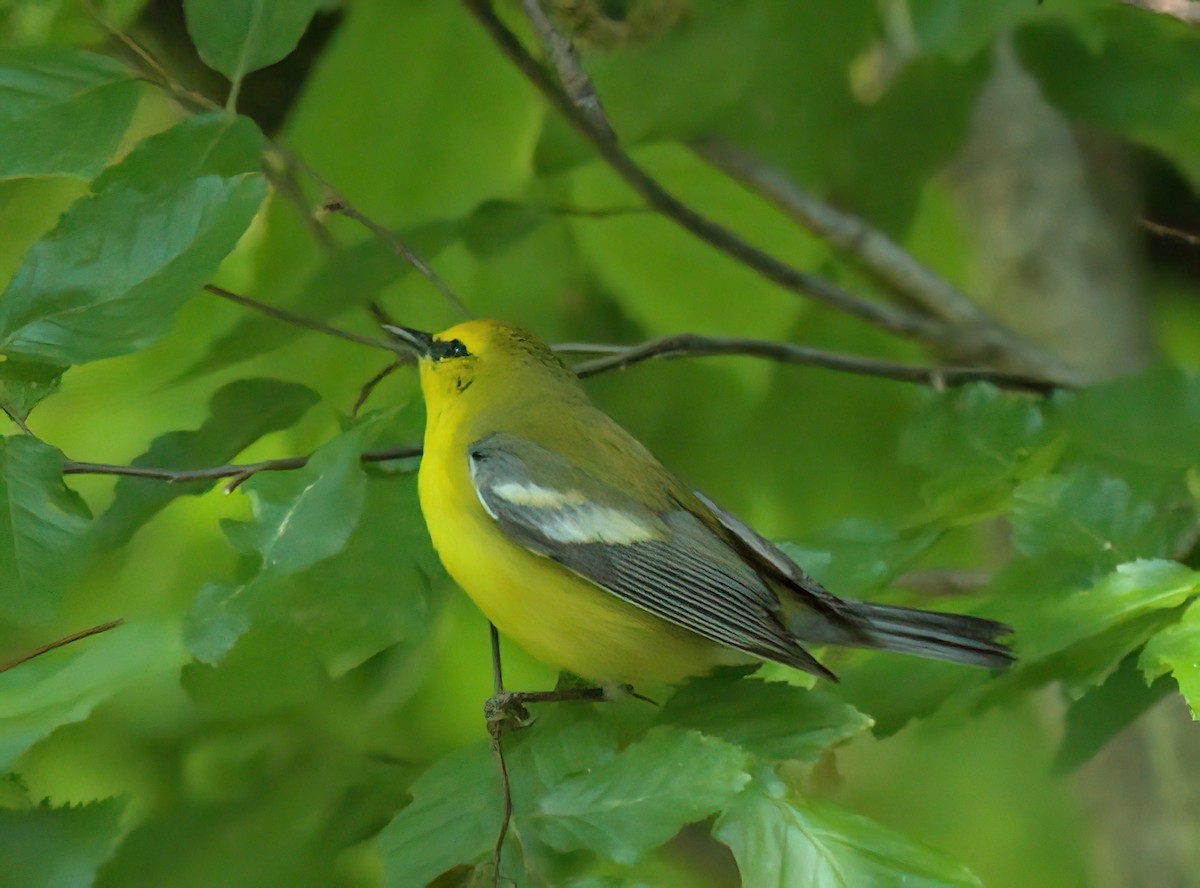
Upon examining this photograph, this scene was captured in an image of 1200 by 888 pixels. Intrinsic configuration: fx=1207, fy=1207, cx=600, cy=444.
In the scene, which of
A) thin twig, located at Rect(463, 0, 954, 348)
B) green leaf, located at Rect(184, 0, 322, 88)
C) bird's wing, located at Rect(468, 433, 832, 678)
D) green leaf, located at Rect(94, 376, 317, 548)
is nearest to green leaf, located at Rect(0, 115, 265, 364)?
green leaf, located at Rect(184, 0, 322, 88)

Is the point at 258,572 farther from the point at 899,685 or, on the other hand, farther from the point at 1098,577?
the point at 1098,577

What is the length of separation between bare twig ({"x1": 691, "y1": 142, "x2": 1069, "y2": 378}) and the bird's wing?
2.64ft

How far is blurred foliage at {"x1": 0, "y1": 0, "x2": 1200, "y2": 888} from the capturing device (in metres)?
1.09

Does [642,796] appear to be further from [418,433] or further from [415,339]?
[415,339]

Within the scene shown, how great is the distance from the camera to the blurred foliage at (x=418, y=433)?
3.59ft

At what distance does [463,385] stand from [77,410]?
2.17ft

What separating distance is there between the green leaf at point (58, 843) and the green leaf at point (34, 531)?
0.66 feet

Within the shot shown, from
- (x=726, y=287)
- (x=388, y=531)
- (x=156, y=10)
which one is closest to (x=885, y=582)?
(x=388, y=531)

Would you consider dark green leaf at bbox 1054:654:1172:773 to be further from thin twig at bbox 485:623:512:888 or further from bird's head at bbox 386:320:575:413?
bird's head at bbox 386:320:575:413

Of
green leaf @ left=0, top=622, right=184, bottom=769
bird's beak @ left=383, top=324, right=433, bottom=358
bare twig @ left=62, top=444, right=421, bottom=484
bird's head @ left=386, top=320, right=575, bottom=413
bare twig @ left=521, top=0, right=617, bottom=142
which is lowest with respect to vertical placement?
green leaf @ left=0, top=622, right=184, bottom=769

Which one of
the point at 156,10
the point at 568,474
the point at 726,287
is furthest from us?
the point at 726,287

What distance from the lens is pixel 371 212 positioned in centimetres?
175

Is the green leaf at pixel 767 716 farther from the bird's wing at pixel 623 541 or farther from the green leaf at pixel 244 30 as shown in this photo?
the green leaf at pixel 244 30

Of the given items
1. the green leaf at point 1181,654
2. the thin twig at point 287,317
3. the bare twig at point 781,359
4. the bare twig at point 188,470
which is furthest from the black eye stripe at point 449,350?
the green leaf at point 1181,654
